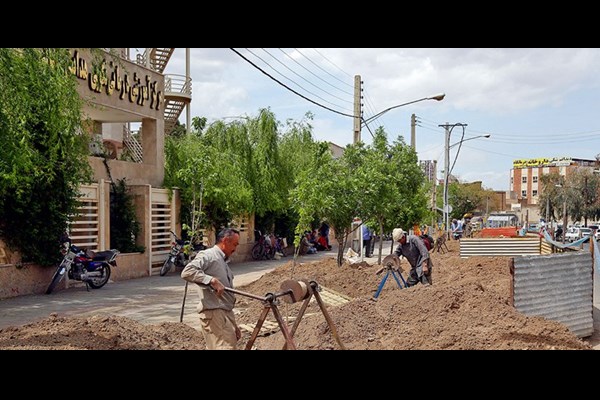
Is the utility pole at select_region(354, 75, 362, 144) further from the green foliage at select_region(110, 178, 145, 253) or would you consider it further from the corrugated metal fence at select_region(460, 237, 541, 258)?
the green foliage at select_region(110, 178, 145, 253)

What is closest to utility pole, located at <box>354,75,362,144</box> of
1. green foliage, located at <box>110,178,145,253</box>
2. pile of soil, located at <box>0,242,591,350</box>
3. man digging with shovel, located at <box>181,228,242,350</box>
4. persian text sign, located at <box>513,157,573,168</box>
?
green foliage, located at <box>110,178,145,253</box>

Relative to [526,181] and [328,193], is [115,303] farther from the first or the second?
[526,181]

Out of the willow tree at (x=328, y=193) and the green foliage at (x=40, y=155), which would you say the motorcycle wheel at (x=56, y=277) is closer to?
the green foliage at (x=40, y=155)

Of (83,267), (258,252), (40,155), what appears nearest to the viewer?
(40,155)

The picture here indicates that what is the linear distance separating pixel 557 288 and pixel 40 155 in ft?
33.1

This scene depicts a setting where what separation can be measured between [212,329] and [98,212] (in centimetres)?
1146

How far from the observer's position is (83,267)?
47.7ft

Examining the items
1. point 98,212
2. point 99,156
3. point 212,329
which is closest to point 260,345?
point 212,329

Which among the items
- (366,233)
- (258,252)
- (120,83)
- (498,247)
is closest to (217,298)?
(120,83)

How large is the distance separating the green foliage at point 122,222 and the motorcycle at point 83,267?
275 cm

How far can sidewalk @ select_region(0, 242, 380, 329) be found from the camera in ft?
36.9

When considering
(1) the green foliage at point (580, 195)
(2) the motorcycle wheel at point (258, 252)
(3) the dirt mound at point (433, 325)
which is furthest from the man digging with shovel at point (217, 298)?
(1) the green foliage at point (580, 195)
